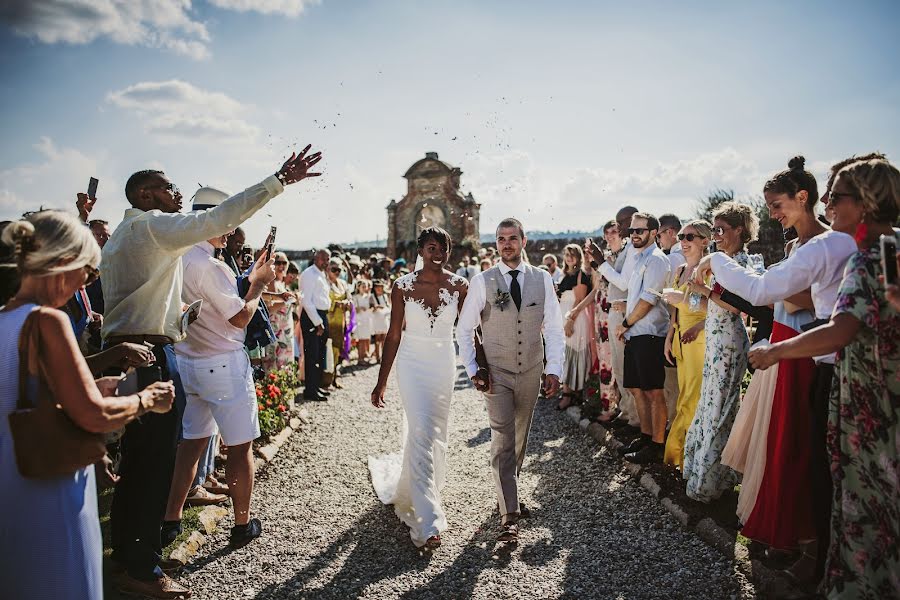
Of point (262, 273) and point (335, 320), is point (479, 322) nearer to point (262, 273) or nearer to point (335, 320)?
point (262, 273)

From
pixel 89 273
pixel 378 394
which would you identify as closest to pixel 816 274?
pixel 378 394

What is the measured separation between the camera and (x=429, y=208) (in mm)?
35719

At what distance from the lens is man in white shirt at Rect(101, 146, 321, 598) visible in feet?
11.9

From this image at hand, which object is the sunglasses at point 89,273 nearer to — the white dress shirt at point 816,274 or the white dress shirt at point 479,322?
the white dress shirt at point 479,322

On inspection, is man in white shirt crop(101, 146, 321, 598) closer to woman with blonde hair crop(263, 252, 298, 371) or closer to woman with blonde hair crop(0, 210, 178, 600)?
woman with blonde hair crop(0, 210, 178, 600)

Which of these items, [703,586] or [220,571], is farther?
[220,571]

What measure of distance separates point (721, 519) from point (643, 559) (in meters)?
0.81

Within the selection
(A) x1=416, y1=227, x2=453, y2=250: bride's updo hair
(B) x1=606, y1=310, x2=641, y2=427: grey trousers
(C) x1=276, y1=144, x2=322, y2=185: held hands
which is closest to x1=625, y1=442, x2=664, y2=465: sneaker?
(B) x1=606, y1=310, x2=641, y2=427: grey trousers

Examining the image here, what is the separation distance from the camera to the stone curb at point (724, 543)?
357cm

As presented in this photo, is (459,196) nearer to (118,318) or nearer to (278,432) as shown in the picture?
(278,432)

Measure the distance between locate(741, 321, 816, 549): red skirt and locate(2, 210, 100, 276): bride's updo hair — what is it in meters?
3.90

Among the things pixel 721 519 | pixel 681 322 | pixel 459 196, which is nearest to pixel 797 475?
pixel 721 519

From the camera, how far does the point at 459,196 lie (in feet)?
114

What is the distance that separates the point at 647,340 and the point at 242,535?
4.18 metres
